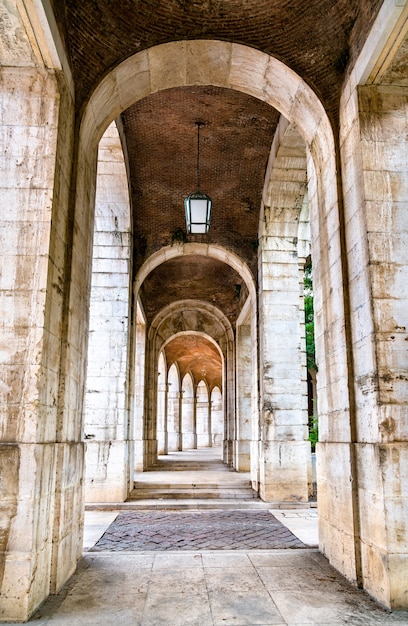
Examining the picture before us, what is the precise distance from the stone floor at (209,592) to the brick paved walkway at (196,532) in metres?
0.22

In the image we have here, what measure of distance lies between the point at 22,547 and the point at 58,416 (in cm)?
105

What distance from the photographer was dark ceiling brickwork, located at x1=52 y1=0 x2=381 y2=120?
4.79 meters

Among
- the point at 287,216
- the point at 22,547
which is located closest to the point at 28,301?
the point at 22,547

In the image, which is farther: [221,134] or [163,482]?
[163,482]

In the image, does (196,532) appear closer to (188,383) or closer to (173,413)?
(173,413)

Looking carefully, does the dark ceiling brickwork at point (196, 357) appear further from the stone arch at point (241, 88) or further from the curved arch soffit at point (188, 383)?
the stone arch at point (241, 88)

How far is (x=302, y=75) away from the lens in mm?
5211

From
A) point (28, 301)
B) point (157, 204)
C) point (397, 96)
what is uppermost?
point (157, 204)

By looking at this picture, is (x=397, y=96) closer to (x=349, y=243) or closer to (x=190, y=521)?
(x=349, y=243)

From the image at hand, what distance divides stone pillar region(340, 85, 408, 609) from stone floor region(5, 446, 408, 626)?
1.15ft

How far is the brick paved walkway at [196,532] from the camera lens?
225 inches

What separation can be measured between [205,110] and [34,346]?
5.97 m

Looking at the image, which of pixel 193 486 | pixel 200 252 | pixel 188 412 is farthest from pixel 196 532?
pixel 188 412

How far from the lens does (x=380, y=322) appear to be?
4074 mm
